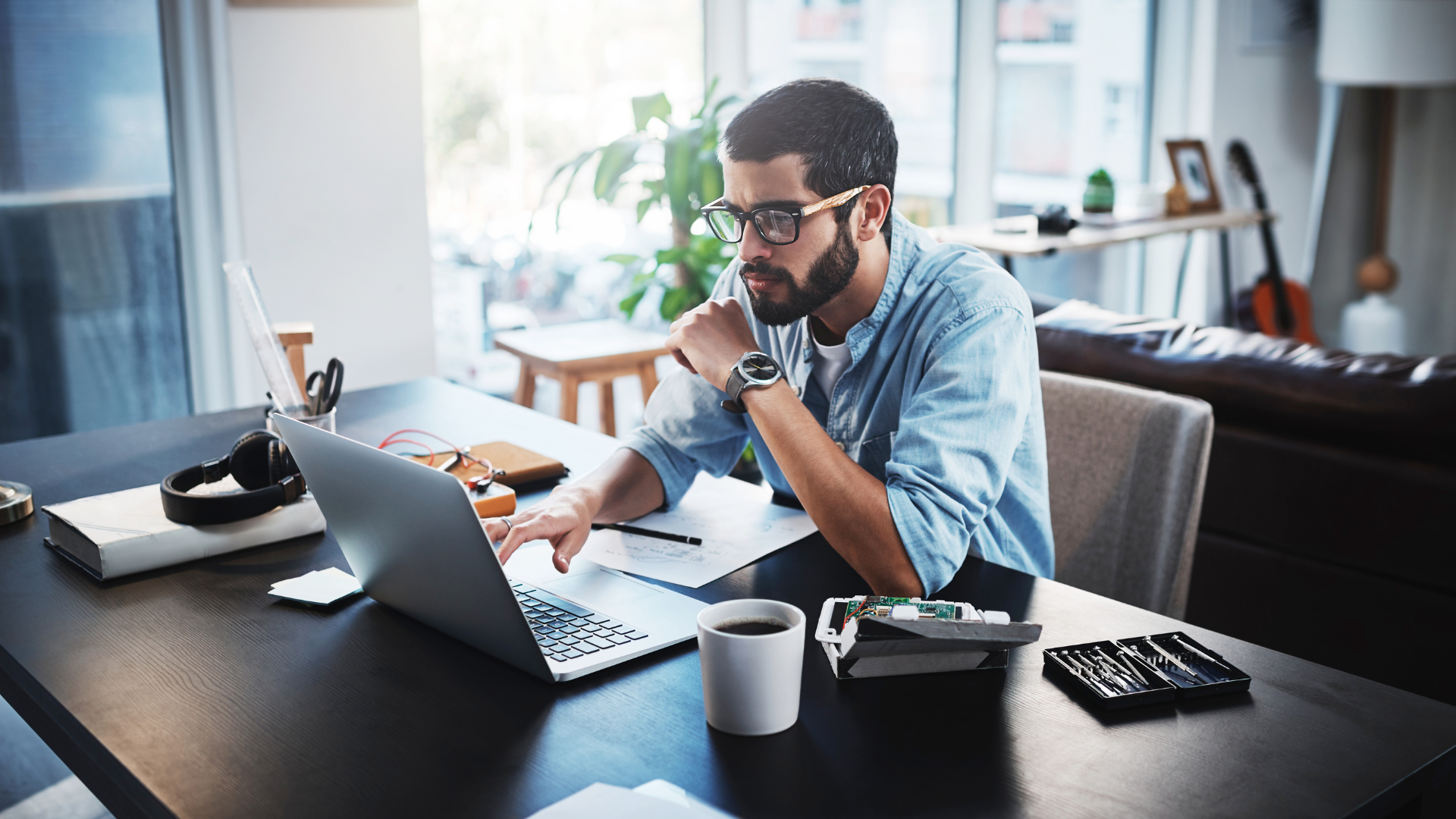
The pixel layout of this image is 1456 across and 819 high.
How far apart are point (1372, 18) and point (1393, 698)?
4.28 meters

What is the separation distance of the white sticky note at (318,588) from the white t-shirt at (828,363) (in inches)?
25.2

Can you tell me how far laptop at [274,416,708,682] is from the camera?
869 millimetres

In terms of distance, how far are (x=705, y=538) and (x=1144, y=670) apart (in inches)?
21.1

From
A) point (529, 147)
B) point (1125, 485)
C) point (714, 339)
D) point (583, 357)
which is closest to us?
point (714, 339)

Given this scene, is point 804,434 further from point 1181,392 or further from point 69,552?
point 1181,392

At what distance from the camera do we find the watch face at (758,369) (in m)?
1.27

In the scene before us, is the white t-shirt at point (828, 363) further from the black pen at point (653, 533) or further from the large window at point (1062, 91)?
the large window at point (1062, 91)

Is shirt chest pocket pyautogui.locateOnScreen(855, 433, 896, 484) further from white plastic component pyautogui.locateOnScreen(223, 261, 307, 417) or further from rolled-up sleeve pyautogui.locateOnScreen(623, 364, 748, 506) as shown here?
white plastic component pyautogui.locateOnScreen(223, 261, 307, 417)

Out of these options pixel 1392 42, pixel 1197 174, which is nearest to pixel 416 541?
Result: pixel 1197 174

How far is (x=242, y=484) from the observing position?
1.27 meters

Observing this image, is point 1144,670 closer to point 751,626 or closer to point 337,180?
point 751,626

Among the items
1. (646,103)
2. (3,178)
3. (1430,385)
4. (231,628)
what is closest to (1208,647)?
(231,628)

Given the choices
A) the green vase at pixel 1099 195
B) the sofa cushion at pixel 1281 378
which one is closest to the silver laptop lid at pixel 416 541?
the sofa cushion at pixel 1281 378

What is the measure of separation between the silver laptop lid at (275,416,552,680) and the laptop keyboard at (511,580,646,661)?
0.16ft
